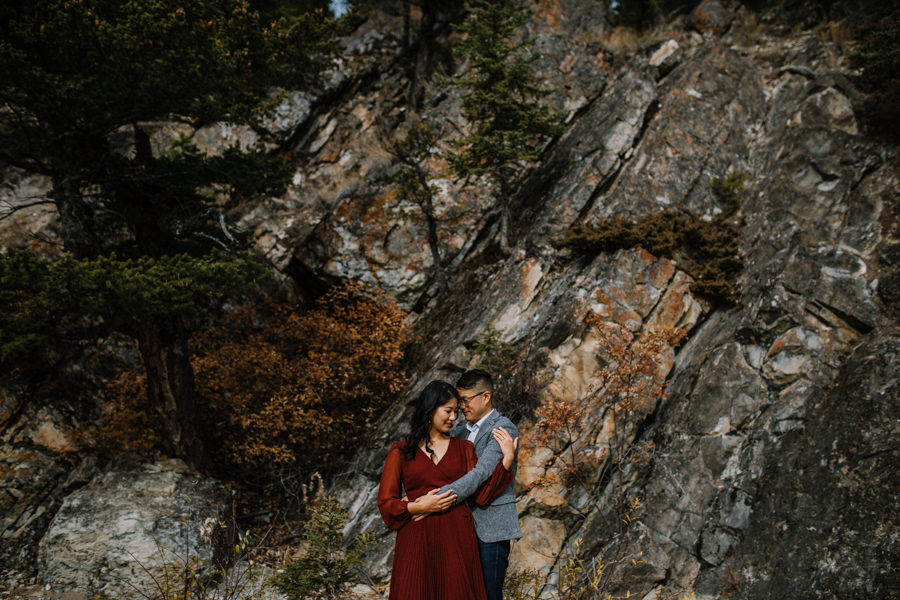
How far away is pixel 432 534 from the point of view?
11.6ft

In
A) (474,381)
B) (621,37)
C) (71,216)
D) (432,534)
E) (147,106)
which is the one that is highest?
(147,106)

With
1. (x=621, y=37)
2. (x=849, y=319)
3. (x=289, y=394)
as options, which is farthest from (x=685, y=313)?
(x=621, y=37)

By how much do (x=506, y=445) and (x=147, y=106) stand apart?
7.67m

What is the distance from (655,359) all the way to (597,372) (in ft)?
2.68

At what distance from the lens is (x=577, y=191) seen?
9844mm

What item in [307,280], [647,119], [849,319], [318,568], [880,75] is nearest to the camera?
[318,568]

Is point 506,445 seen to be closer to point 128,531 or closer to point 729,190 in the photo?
point 128,531

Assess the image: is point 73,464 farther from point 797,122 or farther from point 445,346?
point 797,122

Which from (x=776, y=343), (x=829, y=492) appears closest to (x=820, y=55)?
(x=776, y=343)

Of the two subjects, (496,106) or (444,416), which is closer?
(444,416)

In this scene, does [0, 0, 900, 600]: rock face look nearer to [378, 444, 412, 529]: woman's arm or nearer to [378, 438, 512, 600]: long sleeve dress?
[378, 438, 512, 600]: long sleeve dress

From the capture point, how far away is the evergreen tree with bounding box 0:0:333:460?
6902 mm

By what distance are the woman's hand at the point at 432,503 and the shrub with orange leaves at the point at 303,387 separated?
5.91 meters

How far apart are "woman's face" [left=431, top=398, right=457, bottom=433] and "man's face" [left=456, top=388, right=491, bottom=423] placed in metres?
0.33
